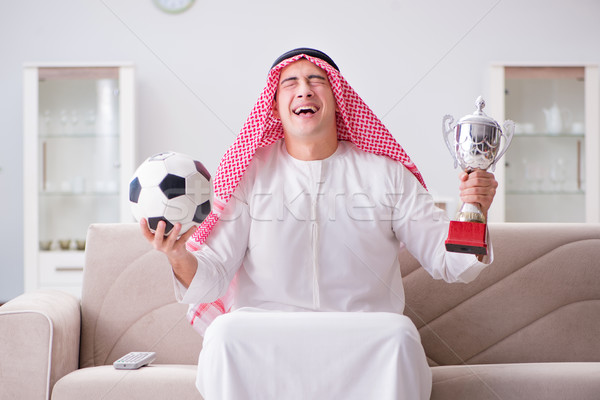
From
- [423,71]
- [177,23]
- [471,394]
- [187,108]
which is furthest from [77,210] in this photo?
[471,394]

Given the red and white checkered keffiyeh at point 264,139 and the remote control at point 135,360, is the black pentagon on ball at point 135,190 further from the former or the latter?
the remote control at point 135,360

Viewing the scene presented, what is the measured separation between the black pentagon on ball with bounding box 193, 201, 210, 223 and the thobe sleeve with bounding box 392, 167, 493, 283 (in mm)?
644

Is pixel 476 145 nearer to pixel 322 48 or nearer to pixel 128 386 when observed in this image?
pixel 128 386

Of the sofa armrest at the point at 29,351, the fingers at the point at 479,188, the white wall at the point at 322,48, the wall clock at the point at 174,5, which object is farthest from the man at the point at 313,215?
the wall clock at the point at 174,5

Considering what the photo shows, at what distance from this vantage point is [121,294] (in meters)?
2.27

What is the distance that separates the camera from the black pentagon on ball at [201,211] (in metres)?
1.67

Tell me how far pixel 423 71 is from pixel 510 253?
2783 mm

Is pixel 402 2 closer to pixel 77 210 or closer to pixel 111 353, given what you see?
pixel 77 210

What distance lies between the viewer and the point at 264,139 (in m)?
2.16

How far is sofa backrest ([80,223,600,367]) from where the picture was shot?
87.0 inches

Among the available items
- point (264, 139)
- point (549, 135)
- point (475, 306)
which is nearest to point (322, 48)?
point (549, 135)

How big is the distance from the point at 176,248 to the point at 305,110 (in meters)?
0.65

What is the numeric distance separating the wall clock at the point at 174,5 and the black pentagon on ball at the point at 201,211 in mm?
3423

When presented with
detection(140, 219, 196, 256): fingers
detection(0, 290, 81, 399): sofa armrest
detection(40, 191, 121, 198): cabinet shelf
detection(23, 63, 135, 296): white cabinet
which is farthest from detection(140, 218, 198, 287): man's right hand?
detection(40, 191, 121, 198): cabinet shelf
